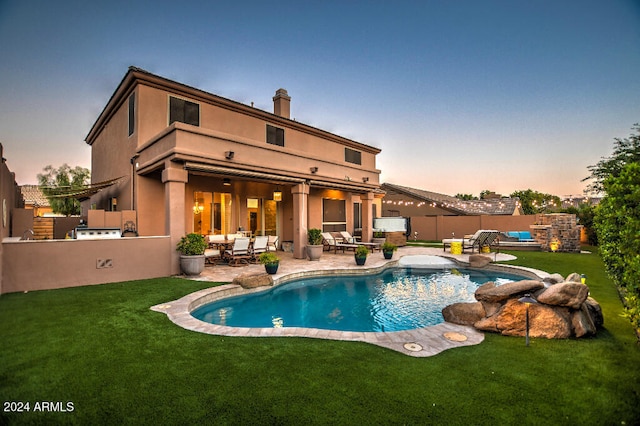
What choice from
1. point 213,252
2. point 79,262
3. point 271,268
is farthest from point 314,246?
point 79,262

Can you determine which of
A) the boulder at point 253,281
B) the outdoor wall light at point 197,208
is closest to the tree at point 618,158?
the boulder at point 253,281

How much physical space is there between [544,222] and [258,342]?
18.0 m

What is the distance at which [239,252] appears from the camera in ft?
35.1

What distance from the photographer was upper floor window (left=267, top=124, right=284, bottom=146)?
42.7 ft

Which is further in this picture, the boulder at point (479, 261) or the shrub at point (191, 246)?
the boulder at point (479, 261)

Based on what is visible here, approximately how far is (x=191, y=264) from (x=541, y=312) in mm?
8114

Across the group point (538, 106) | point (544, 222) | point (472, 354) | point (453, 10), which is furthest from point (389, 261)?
point (538, 106)

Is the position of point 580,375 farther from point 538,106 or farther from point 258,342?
point 538,106

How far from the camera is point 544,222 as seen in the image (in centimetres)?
1631

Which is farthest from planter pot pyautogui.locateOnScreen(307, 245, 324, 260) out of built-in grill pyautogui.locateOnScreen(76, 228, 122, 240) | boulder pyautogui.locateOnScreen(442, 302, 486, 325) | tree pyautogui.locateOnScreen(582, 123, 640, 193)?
tree pyautogui.locateOnScreen(582, 123, 640, 193)

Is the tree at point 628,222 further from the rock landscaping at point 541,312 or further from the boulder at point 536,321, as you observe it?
the boulder at point 536,321

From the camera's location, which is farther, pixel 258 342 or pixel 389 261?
pixel 389 261

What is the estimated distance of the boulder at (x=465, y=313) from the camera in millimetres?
5031

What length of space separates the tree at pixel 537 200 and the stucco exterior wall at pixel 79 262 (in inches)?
2161
